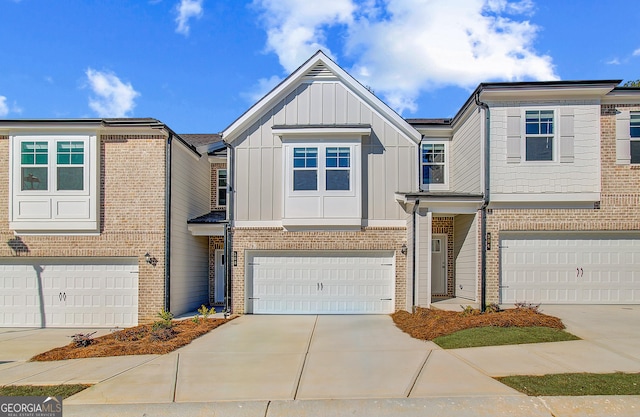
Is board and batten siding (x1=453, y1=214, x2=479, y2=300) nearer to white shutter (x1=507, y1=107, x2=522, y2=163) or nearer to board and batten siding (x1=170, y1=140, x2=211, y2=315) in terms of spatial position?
white shutter (x1=507, y1=107, x2=522, y2=163)

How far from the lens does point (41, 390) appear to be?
6.91 metres

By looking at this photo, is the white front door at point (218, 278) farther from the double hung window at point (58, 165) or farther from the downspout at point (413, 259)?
the downspout at point (413, 259)

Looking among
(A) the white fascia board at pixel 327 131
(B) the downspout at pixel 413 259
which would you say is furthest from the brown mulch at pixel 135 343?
(A) the white fascia board at pixel 327 131

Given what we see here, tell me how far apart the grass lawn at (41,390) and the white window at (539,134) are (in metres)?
12.2

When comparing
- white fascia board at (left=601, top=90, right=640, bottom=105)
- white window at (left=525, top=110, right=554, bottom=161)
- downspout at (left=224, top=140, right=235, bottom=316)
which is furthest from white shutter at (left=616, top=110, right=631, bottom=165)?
downspout at (left=224, top=140, right=235, bottom=316)

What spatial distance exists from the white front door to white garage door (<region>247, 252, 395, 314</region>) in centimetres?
293

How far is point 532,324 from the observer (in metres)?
10.2

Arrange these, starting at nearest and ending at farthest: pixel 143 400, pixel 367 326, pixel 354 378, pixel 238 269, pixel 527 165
→ pixel 143 400 → pixel 354 378 → pixel 367 326 → pixel 527 165 → pixel 238 269

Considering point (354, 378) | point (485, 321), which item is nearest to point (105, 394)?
point (354, 378)

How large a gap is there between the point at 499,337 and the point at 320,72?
30.7 feet

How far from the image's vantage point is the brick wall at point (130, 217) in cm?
1369

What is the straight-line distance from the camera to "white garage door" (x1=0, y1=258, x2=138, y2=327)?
13.8m

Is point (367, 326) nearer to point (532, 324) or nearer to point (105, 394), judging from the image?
point (532, 324)

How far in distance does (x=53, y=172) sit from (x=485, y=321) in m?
12.7
